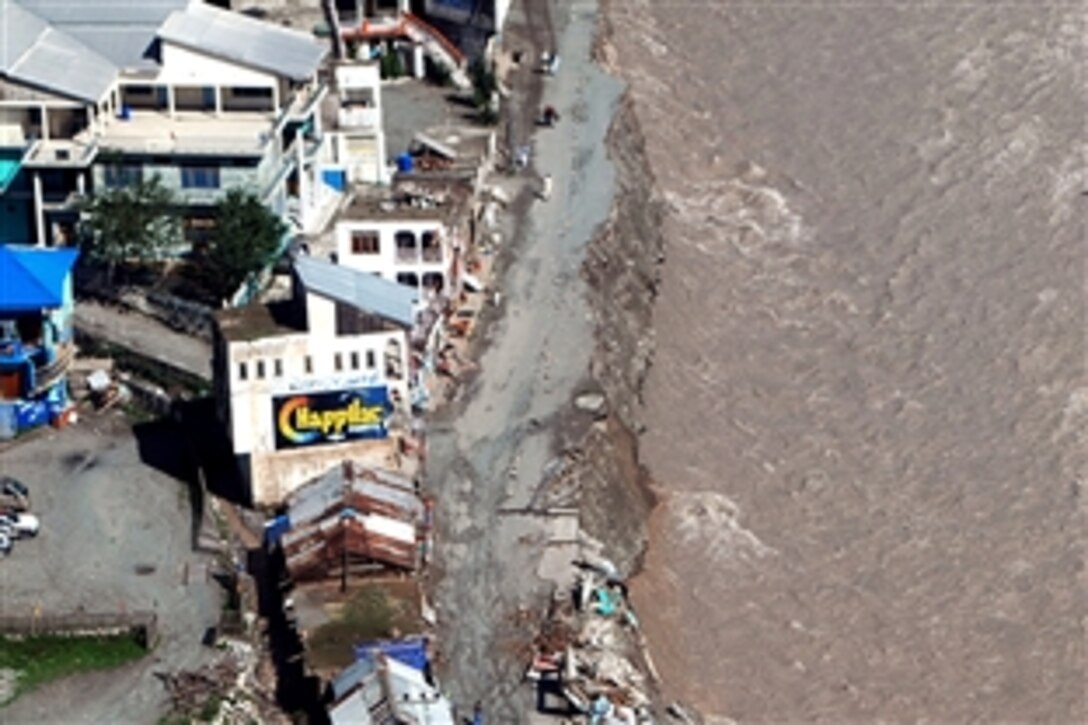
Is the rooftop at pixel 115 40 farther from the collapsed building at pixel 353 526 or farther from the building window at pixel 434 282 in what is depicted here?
the collapsed building at pixel 353 526

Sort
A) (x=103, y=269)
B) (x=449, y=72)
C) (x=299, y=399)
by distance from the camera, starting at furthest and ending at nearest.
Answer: (x=449, y=72)
(x=103, y=269)
(x=299, y=399)

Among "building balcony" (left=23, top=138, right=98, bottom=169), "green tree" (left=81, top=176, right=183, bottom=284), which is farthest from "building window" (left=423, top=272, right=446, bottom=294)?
"building balcony" (left=23, top=138, right=98, bottom=169)

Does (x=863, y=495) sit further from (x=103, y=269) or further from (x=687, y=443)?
(x=103, y=269)

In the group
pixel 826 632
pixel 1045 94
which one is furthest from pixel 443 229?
pixel 1045 94

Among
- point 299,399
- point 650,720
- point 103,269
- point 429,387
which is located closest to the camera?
point 650,720

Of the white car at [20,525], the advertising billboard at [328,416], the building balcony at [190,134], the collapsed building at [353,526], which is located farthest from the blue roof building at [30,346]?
the collapsed building at [353,526]

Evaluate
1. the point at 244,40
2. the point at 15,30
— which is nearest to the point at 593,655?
the point at 244,40
